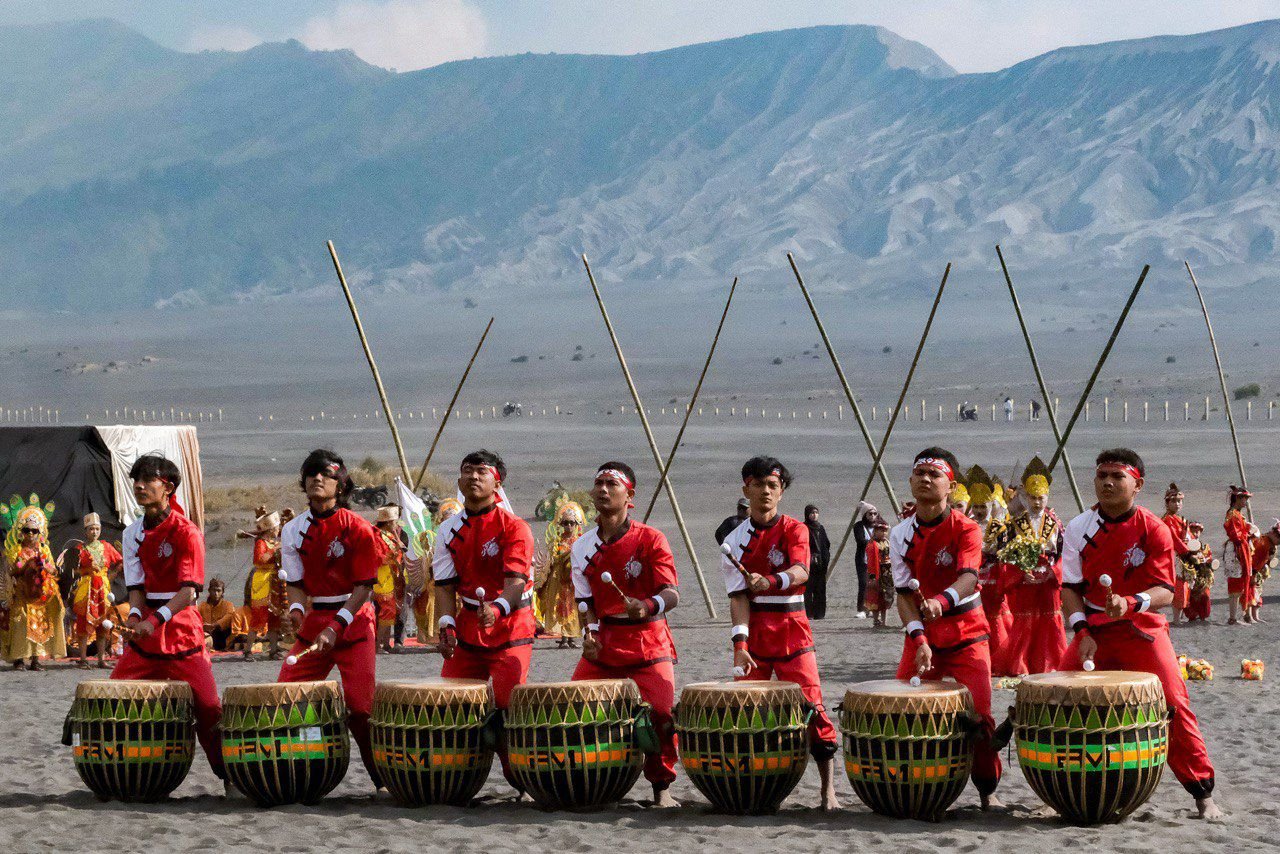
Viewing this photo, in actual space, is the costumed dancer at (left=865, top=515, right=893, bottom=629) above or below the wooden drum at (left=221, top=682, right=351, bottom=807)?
above

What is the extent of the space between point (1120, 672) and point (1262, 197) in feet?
560

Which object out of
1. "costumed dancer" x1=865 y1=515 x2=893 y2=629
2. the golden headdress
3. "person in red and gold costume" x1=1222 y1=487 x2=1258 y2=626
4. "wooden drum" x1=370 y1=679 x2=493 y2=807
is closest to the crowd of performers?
"wooden drum" x1=370 y1=679 x2=493 y2=807

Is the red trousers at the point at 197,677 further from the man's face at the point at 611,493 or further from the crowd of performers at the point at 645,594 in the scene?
the man's face at the point at 611,493

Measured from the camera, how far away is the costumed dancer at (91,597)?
54.0ft

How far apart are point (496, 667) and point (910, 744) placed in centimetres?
195

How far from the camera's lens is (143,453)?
22.4 metres

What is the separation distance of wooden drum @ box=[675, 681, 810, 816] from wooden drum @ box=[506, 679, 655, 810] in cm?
24

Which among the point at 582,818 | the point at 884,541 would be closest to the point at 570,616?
the point at 884,541

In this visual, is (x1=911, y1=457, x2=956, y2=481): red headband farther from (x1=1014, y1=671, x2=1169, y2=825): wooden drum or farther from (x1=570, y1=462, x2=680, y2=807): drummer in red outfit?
(x1=570, y1=462, x2=680, y2=807): drummer in red outfit

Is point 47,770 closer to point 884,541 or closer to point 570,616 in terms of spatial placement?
point 570,616

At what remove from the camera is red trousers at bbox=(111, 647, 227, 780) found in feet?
29.2

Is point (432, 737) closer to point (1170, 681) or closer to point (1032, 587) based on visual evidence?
point (1170, 681)

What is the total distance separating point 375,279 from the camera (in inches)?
7633

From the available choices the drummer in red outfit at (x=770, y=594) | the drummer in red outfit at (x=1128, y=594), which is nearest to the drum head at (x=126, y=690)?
the drummer in red outfit at (x=770, y=594)
